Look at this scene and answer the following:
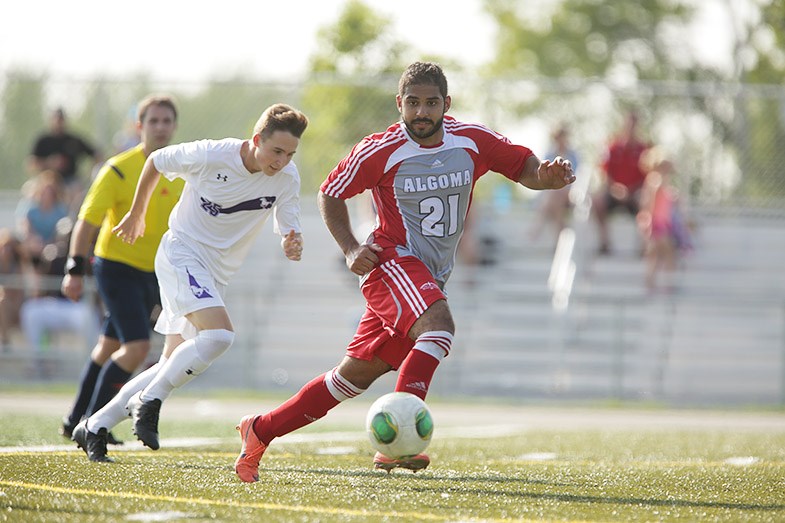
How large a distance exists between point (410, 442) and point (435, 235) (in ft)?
3.92

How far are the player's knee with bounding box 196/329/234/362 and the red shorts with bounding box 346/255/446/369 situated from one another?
2.49 feet

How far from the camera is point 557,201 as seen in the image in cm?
1780

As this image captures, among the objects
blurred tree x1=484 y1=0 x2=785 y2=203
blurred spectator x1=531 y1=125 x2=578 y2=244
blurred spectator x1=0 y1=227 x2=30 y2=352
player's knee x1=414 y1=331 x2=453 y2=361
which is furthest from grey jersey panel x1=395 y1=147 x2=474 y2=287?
blurred tree x1=484 y1=0 x2=785 y2=203

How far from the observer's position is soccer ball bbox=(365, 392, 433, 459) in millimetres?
5836

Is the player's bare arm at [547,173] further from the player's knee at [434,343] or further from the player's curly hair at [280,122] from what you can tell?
the player's curly hair at [280,122]

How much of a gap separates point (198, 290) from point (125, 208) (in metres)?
1.50

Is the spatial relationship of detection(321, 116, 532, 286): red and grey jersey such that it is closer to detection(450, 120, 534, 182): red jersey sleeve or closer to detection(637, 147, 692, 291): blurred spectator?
detection(450, 120, 534, 182): red jersey sleeve

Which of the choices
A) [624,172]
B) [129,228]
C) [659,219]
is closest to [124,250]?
[129,228]

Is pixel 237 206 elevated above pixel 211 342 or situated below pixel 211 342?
above

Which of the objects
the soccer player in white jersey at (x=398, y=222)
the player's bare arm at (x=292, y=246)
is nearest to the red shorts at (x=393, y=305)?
the soccer player in white jersey at (x=398, y=222)

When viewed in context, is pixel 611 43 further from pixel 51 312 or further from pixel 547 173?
→ pixel 547 173

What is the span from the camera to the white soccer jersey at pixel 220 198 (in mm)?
6980

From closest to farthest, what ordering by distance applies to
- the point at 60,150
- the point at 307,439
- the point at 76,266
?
the point at 76,266
the point at 307,439
the point at 60,150

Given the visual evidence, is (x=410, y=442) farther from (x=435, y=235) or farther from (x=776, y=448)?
(x=776, y=448)
